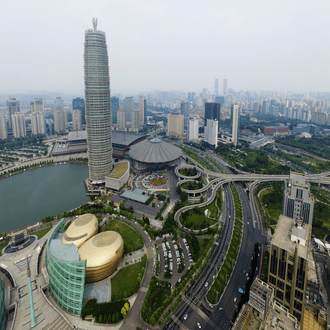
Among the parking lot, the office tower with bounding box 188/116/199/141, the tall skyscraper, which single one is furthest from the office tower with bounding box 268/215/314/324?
the office tower with bounding box 188/116/199/141

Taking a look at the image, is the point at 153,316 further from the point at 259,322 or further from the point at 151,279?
the point at 259,322

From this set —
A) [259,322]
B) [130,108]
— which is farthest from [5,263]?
[130,108]

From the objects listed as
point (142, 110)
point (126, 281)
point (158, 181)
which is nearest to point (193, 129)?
point (142, 110)

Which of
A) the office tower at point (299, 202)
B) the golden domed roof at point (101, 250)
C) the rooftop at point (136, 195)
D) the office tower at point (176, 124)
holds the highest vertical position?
the office tower at point (176, 124)

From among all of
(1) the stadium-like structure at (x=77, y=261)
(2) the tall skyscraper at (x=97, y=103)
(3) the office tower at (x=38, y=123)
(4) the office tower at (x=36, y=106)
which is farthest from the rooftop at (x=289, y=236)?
(4) the office tower at (x=36, y=106)

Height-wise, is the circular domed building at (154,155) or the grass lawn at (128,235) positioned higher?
the circular domed building at (154,155)

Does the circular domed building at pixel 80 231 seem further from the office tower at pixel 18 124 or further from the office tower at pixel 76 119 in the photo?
the office tower at pixel 76 119

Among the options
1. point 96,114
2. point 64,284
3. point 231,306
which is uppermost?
point 96,114
